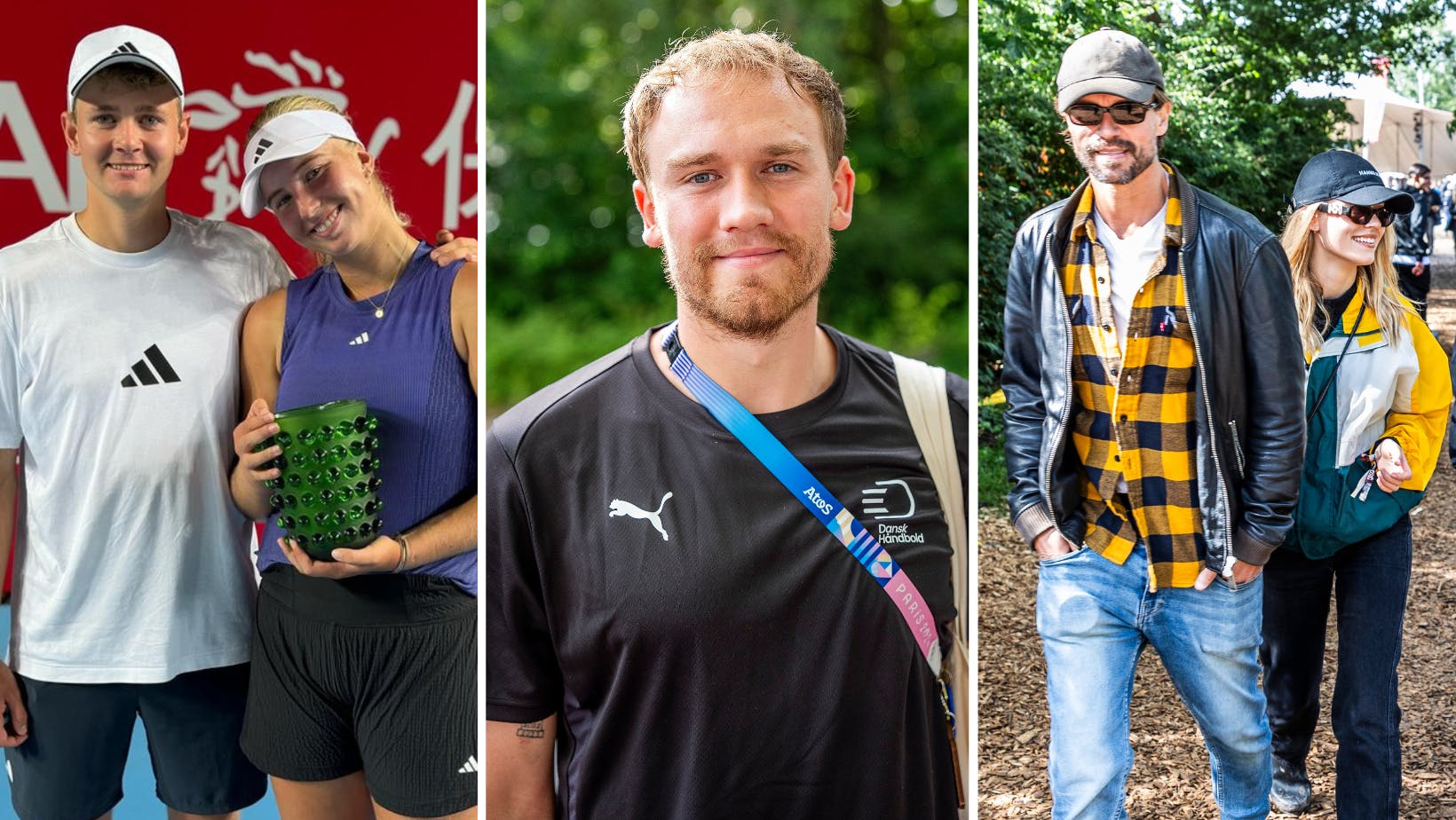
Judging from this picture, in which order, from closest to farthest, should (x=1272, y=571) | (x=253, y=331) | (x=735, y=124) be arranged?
(x=735, y=124) < (x=253, y=331) < (x=1272, y=571)

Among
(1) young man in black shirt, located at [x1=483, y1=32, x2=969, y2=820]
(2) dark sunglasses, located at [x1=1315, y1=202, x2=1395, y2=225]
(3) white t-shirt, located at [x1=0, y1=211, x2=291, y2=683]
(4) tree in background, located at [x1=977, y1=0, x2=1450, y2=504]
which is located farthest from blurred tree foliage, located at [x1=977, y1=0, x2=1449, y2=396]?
(3) white t-shirt, located at [x1=0, y1=211, x2=291, y2=683]

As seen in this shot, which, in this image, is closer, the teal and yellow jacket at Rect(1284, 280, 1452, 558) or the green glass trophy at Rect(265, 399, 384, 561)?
the green glass trophy at Rect(265, 399, 384, 561)

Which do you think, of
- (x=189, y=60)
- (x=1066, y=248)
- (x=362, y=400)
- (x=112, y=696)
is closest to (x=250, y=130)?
(x=189, y=60)

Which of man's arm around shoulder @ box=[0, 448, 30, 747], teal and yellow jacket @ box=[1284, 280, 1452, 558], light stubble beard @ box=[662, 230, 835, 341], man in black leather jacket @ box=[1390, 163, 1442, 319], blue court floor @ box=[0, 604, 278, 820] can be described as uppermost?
man in black leather jacket @ box=[1390, 163, 1442, 319]

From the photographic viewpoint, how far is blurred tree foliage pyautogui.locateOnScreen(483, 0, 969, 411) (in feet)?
9.27

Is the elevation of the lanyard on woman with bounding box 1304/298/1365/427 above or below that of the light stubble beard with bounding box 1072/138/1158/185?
below

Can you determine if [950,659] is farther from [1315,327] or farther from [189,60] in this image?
[189,60]

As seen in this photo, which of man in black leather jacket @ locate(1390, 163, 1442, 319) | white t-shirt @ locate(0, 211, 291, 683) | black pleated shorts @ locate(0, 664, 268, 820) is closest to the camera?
white t-shirt @ locate(0, 211, 291, 683)

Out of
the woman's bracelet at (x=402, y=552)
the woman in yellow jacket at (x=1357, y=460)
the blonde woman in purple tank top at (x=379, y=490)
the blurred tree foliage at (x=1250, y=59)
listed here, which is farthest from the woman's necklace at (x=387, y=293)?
the woman in yellow jacket at (x=1357, y=460)

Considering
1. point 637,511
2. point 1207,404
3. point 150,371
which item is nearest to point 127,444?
point 150,371

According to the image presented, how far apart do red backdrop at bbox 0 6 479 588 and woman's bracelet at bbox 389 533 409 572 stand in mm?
574

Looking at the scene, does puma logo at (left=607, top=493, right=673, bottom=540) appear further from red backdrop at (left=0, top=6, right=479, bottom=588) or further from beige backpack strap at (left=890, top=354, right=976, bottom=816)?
red backdrop at (left=0, top=6, right=479, bottom=588)

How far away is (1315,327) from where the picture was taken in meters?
2.87

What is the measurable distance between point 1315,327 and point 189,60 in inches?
92.0
